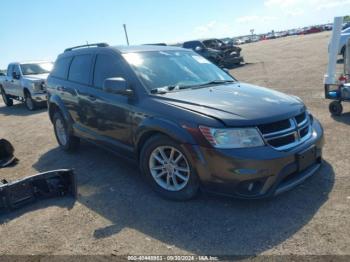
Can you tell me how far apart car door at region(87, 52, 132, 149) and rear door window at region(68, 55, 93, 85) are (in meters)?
0.24

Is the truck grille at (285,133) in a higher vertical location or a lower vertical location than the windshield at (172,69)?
lower

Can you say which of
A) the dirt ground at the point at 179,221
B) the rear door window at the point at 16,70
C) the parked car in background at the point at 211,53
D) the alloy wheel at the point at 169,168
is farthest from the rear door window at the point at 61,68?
the parked car in background at the point at 211,53

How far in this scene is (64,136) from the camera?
6.89 meters

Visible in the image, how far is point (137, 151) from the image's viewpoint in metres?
4.66

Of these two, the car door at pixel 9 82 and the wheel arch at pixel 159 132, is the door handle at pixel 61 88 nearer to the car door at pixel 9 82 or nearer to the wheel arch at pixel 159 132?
the wheel arch at pixel 159 132

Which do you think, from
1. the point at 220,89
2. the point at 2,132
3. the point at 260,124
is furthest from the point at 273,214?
the point at 2,132

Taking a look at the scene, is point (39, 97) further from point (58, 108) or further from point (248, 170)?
point (248, 170)

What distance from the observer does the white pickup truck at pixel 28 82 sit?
13.2 metres

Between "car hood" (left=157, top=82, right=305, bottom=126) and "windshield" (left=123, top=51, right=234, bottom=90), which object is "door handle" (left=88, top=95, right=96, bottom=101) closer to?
"windshield" (left=123, top=51, right=234, bottom=90)

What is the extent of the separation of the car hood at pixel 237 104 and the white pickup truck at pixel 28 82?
1006cm

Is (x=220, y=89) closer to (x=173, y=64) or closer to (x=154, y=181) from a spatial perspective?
(x=173, y=64)

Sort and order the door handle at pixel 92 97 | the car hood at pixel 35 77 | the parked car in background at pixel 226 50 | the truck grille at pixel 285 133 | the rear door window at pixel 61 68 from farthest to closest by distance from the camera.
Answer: the parked car in background at pixel 226 50 < the car hood at pixel 35 77 < the rear door window at pixel 61 68 < the door handle at pixel 92 97 < the truck grille at pixel 285 133

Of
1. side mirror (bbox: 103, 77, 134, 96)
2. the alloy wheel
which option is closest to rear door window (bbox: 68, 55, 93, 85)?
side mirror (bbox: 103, 77, 134, 96)

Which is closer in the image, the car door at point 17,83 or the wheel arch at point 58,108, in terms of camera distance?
the wheel arch at point 58,108
